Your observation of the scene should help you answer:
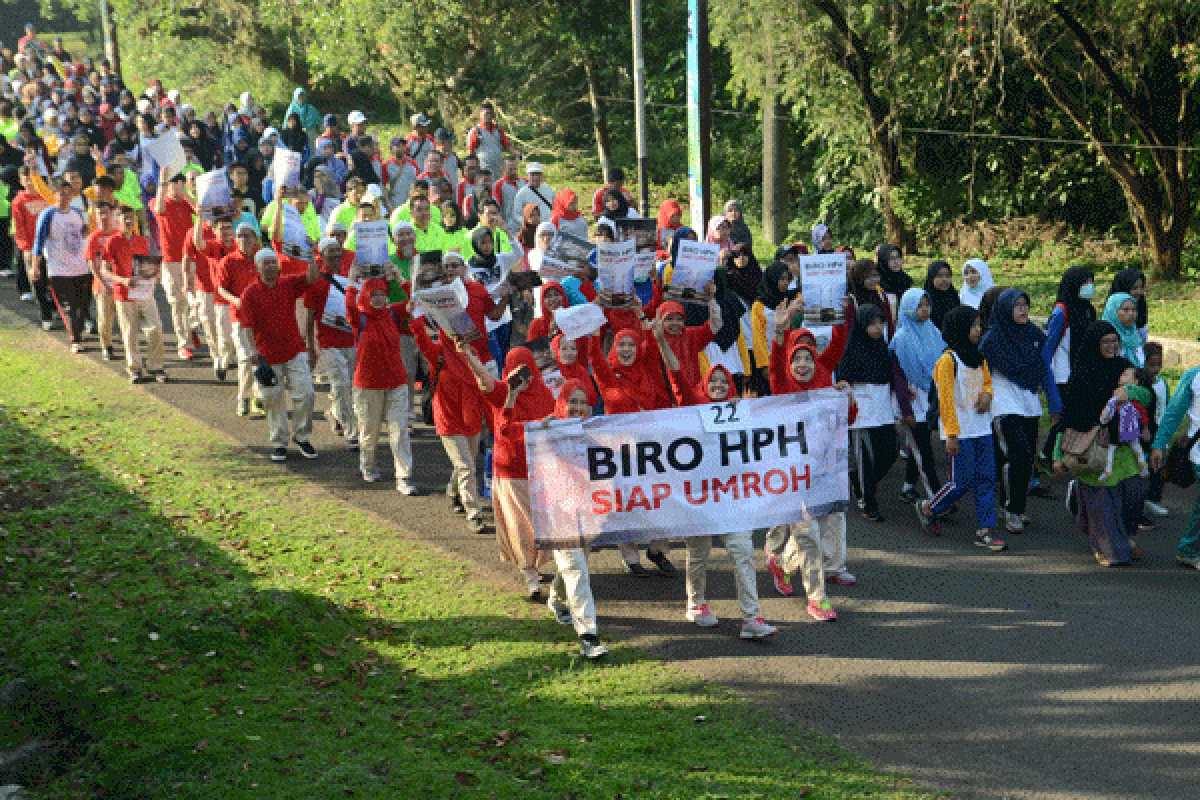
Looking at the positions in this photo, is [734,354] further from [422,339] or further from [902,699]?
[902,699]

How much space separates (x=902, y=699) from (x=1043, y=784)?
1099 millimetres

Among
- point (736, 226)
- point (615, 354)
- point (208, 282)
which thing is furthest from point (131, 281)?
point (615, 354)

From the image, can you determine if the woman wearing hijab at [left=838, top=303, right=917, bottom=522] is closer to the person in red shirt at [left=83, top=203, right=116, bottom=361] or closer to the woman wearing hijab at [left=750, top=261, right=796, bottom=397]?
the woman wearing hijab at [left=750, top=261, right=796, bottom=397]

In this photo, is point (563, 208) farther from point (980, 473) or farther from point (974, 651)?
point (974, 651)

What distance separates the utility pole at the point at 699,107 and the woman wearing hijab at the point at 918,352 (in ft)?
19.4

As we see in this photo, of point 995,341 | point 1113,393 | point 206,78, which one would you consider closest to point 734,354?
point 995,341

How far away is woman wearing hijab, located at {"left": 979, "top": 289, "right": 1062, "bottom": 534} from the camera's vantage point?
10195 millimetres

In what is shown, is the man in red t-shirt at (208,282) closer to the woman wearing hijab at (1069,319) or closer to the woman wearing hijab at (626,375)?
the woman wearing hijab at (626,375)

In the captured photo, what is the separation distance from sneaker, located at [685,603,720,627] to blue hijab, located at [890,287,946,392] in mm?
3413

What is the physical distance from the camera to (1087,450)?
954 cm

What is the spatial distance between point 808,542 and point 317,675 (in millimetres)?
3262

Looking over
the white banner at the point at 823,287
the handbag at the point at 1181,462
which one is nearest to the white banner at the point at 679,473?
the white banner at the point at 823,287

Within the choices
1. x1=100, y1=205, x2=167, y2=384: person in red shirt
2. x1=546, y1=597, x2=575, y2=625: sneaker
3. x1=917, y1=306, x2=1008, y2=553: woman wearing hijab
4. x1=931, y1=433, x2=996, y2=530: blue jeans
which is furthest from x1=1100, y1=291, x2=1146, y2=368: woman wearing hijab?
x1=100, y1=205, x2=167, y2=384: person in red shirt

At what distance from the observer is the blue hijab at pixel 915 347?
10922 millimetres
